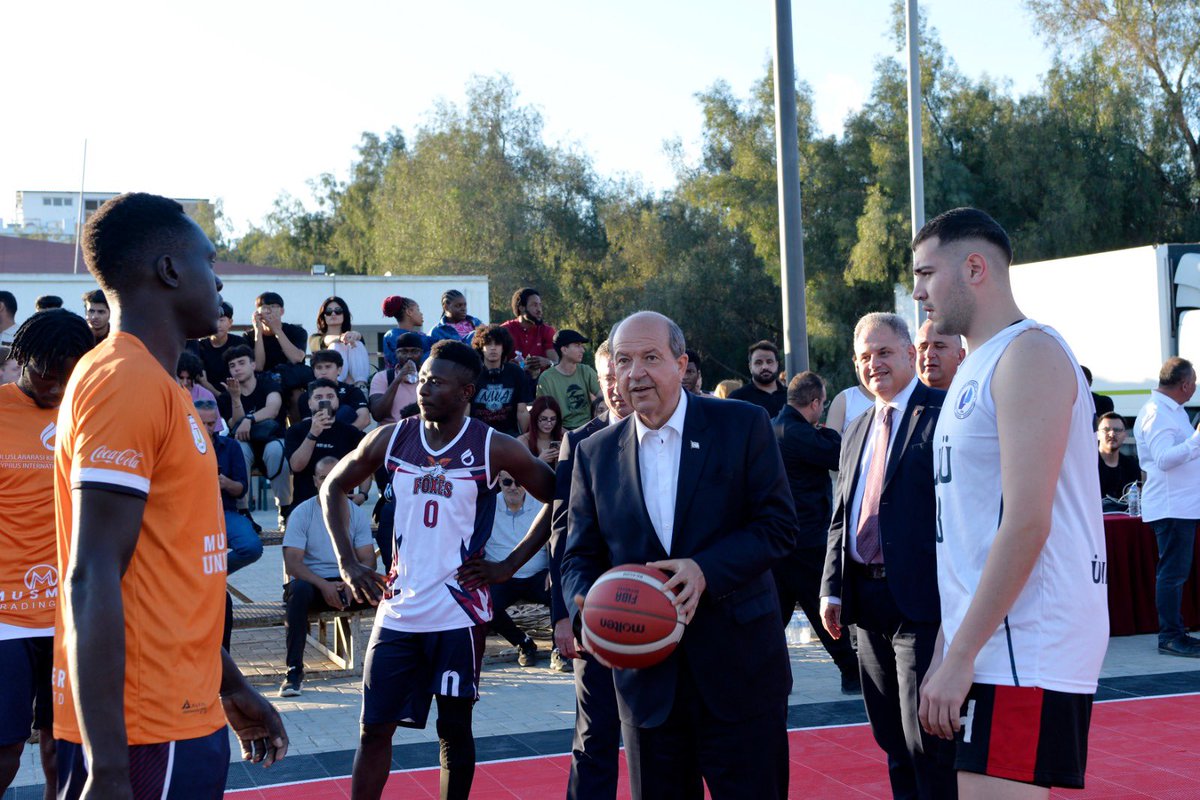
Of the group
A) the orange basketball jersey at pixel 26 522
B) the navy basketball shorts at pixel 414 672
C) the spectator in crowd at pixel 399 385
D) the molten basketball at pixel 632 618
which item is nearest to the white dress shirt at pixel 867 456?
the molten basketball at pixel 632 618

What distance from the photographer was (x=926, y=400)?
4.82m

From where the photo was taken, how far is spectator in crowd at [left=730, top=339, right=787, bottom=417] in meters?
10.9

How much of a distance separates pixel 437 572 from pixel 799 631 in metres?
6.01

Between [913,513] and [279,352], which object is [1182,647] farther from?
[279,352]

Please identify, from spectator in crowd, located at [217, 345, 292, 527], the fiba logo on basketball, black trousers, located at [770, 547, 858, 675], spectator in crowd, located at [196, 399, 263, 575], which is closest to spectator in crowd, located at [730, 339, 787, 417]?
black trousers, located at [770, 547, 858, 675]

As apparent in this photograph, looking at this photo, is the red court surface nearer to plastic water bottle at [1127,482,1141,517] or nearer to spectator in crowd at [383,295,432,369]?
plastic water bottle at [1127,482,1141,517]

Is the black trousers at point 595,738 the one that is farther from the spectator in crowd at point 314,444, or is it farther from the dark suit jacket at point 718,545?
the spectator in crowd at point 314,444

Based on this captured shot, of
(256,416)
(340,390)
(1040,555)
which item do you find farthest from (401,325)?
(1040,555)

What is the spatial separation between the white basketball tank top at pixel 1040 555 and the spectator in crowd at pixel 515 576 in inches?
255

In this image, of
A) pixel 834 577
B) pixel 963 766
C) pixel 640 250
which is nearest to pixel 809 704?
pixel 834 577

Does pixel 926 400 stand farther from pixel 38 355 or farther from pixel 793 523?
pixel 38 355

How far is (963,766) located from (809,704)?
16.8 ft

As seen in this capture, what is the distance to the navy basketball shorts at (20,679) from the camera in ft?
15.3

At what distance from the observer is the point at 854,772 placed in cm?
657
